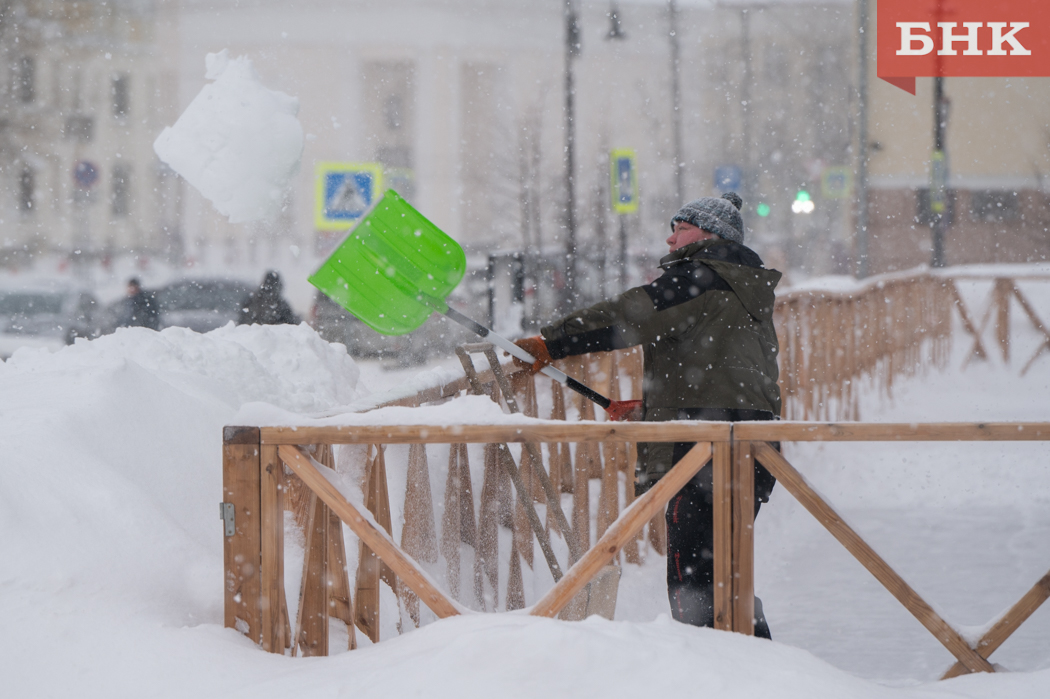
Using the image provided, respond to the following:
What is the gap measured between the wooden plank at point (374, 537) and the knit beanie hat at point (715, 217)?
4.26 feet

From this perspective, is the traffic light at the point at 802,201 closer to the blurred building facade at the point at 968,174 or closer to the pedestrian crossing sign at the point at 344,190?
the pedestrian crossing sign at the point at 344,190

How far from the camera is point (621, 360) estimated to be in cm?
591

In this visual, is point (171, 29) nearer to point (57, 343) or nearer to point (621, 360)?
point (57, 343)

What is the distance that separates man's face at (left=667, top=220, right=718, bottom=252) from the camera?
116 inches

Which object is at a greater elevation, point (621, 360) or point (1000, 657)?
point (621, 360)

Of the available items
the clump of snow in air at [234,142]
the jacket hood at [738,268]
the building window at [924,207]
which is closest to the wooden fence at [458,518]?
the jacket hood at [738,268]

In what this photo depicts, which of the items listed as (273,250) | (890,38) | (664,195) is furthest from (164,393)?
(273,250)

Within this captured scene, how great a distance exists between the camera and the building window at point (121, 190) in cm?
3297

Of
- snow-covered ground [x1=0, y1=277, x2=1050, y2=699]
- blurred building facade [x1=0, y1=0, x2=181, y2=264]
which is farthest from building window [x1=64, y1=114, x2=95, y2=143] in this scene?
snow-covered ground [x1=0, y1=277, x2=1050, y2=699]

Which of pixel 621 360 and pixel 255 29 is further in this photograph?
pixel 255 29

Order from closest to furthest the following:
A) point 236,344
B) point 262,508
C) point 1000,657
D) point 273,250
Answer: point 262,508 → point 1000,657 → point 236,344 → point 273,250

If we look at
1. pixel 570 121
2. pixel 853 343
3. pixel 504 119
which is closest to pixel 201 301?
pixel 570 121

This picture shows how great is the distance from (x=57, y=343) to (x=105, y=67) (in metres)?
23.5

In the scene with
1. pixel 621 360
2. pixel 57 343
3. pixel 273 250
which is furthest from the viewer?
pixel 273 250
